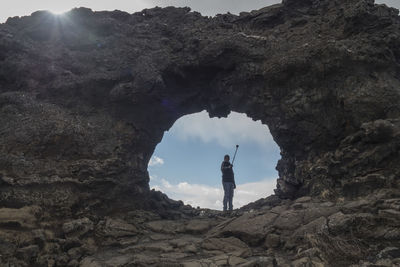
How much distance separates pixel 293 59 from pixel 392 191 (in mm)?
6192

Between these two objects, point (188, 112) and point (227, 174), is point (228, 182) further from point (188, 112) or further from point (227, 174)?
point (188, 112)

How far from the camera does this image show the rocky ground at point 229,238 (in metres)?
6.72

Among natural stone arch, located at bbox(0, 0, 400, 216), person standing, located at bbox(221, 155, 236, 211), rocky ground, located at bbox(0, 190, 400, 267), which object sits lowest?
rocky ground, located at bbox(0, 190, 400, 267)

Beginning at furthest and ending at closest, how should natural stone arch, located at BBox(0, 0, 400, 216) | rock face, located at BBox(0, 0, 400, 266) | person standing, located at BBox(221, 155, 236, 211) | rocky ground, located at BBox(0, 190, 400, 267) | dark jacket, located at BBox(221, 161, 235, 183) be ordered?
1. dark jacket, located at BBox(221, 161, 235, 183)
2. person standing, located at BBox(221, 155, 236, 211)
3. natural stone arch, located at BBox(0, 0, 400, 216)
4. rock face, located at BBox(0, 0, 400, 266)
5. rocky ground, located at BBox(0, 190, 400, 267)

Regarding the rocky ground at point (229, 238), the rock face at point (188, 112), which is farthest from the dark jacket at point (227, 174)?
the rocky ground at point (229, 238)

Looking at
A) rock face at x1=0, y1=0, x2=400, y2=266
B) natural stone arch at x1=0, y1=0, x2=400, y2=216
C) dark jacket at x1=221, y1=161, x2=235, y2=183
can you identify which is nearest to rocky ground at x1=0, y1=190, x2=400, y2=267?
rock face at x1=0, y1=0, x2=400, y2=266

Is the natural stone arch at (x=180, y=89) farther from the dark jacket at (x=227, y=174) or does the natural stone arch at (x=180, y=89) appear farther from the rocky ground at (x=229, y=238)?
the dark jacket at (x=227, y=174)

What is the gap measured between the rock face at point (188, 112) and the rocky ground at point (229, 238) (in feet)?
0.15

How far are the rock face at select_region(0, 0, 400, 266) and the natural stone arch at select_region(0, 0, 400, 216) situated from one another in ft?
0.18

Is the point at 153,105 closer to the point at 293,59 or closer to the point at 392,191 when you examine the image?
the point at 293,59

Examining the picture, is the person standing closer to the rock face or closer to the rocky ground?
the rock face

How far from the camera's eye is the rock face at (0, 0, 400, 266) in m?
8.61

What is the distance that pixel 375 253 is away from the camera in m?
6.35

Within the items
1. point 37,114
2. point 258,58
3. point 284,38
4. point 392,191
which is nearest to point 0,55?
point 37,114
